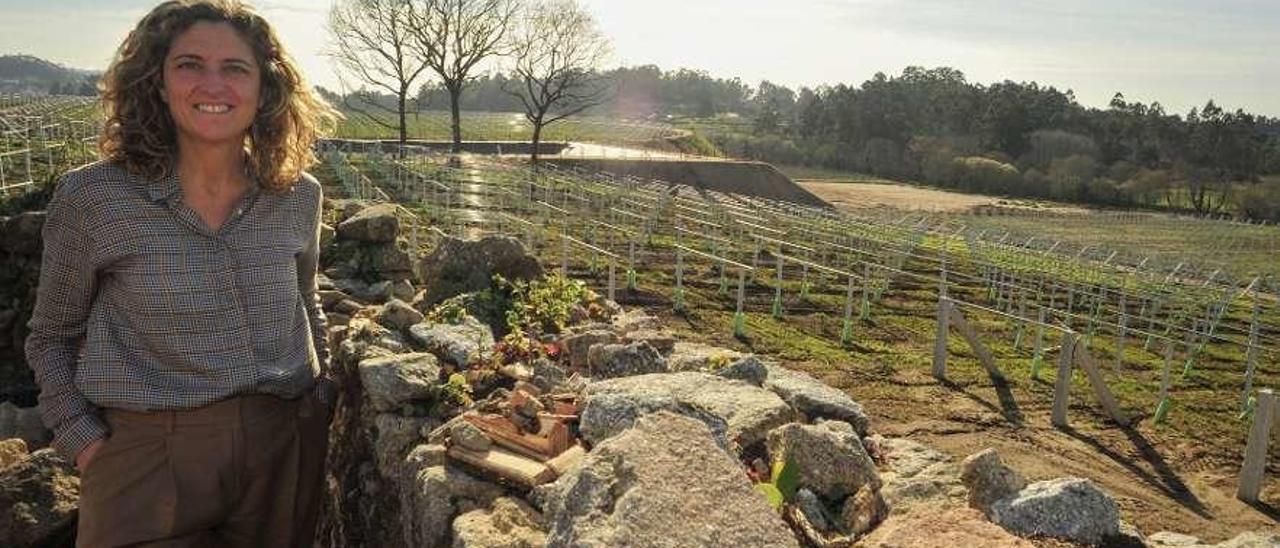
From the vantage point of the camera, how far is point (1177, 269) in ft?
85.0

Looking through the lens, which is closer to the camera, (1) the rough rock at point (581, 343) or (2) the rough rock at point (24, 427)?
(1) the rough rock at point (581, 343)

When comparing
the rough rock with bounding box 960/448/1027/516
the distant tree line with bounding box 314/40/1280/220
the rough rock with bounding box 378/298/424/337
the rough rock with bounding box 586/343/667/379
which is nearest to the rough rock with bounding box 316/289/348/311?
the rough rock with bounding box 378/298/424/337

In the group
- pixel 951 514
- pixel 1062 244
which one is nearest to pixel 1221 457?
pixel 951 514

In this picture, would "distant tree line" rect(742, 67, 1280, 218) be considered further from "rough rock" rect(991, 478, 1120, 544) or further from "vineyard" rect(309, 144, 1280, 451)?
"rough rock" rect(991, 478, 1120, 544)

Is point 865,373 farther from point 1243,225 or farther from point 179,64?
point 1243,225

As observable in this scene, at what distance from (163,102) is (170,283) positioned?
1.76 feet

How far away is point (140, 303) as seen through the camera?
2.71 metres

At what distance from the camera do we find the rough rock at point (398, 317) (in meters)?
5.30

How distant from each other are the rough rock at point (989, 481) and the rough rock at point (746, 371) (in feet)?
3.98

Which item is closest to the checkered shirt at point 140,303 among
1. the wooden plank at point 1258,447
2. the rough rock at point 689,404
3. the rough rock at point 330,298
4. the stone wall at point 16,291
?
the rough rock at point 689,404

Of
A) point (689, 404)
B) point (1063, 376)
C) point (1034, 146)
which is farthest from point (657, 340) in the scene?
point (1034, 146)

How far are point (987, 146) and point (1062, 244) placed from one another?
50.0 metres

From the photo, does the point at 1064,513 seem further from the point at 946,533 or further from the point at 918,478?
the point at 918,478

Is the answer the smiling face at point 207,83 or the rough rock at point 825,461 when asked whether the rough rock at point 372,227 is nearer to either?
the rough rock at point 825,461
